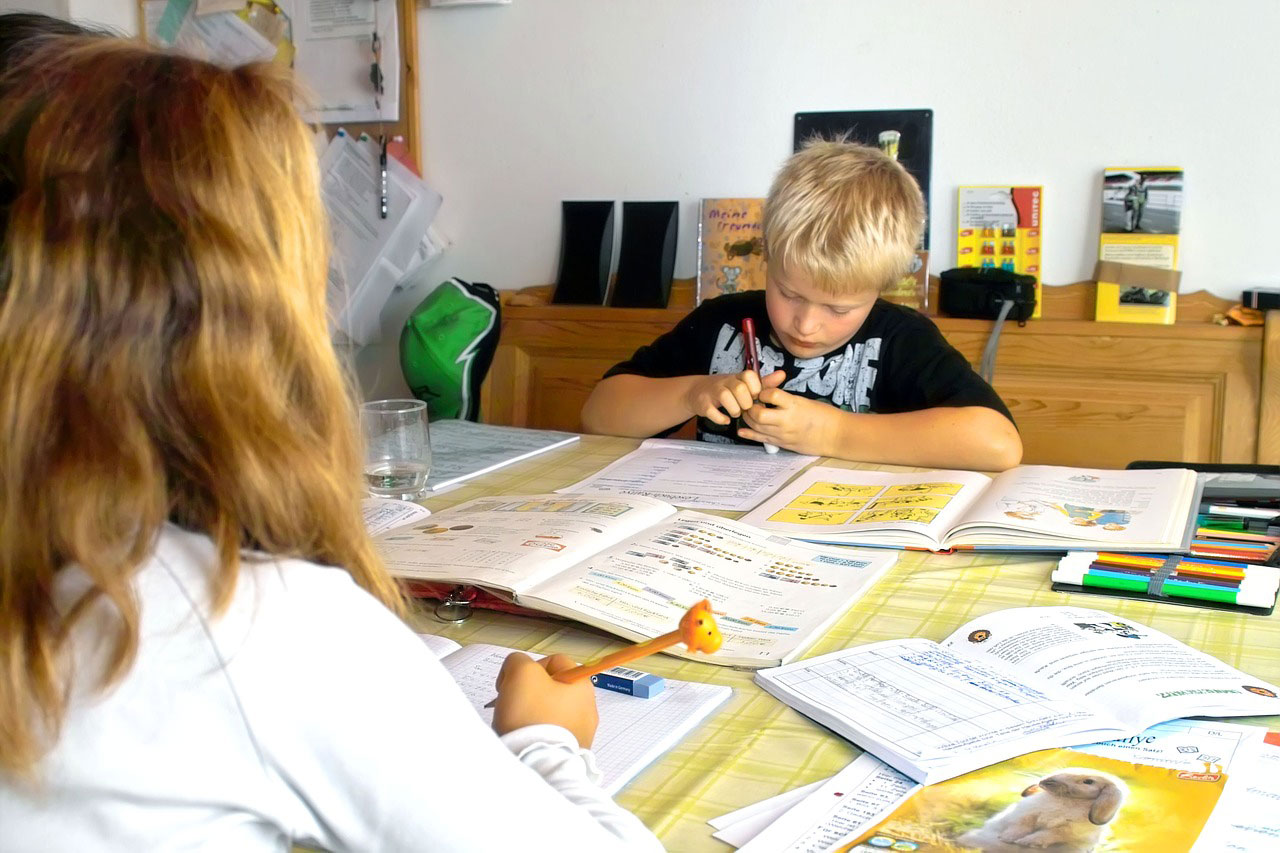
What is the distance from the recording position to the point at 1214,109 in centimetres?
198

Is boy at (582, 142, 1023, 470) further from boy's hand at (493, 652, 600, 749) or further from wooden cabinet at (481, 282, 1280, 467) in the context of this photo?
boy's hand at (493, 652, 600, 749)

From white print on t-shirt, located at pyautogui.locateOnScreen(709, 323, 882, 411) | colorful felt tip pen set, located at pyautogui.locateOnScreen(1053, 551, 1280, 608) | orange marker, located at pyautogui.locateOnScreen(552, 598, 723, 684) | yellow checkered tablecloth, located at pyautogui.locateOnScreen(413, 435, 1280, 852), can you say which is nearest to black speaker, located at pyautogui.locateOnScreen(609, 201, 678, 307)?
white print on t-shirt, located at pyautogui.locateOnScreen(709, 323, 882, 411)

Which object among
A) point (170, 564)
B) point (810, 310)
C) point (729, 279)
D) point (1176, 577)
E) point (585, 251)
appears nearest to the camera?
point (170, 564)

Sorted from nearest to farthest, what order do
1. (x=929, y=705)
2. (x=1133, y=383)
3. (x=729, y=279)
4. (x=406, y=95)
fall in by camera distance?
(x=929, y=705) → (x=1133, y=383) → (x=729, y=279) → (x=406, y=95)

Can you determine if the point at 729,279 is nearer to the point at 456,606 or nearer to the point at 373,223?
the point at 373,223

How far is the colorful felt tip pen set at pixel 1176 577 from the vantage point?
96 cm

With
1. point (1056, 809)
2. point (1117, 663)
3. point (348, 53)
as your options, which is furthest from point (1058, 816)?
point (348, 53)

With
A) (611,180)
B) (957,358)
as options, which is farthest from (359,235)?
(957,358)

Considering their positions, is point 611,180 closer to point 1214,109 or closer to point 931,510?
point 1214,109

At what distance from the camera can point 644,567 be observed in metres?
1.00

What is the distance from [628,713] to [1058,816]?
275 millimetres

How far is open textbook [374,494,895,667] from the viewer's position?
0.90m

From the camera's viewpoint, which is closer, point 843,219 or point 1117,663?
point 1117,663

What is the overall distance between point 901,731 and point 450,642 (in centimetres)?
35
